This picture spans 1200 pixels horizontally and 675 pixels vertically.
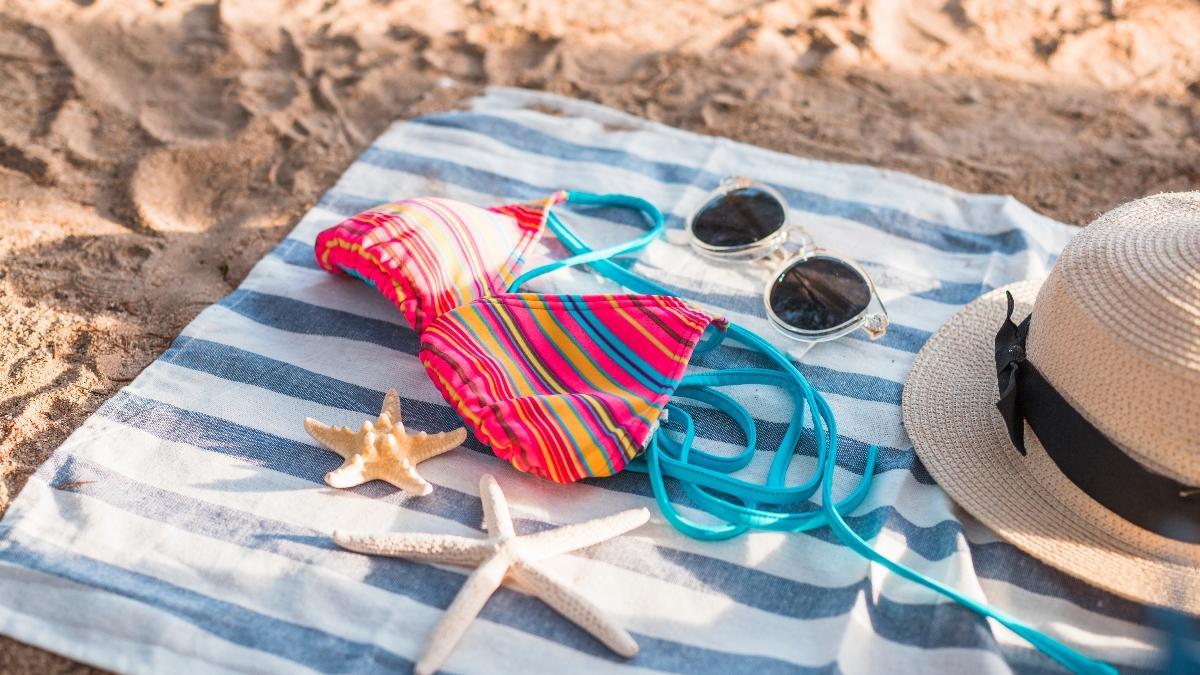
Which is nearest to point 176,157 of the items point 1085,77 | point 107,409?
point 107,409

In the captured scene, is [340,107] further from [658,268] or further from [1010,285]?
[1010,285]

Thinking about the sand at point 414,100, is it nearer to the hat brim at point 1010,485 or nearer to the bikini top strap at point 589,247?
the bikini top strap at point 589,247

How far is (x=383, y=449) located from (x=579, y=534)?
Result: 39cm

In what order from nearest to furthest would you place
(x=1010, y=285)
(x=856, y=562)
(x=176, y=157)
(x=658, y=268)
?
(x=856, y=562) → (x=1010, y=285) → (x=658, y=268) → (x=176, y=157)

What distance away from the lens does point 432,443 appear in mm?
1835

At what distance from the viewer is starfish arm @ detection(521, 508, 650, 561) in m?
1.66

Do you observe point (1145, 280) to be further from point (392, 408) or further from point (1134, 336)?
point (392, 408)

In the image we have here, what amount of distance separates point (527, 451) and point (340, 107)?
159 cm

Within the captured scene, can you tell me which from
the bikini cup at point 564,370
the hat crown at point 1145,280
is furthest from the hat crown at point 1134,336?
the bikini cup at point 564,370

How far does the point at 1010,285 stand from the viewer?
2.15 meters

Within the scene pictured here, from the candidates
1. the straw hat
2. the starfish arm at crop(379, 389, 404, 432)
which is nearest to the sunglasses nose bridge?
the straw hat

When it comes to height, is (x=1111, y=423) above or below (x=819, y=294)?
above

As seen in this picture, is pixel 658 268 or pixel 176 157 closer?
pixel 658 268

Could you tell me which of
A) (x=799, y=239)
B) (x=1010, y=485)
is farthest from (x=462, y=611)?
(x=799, y=239)
